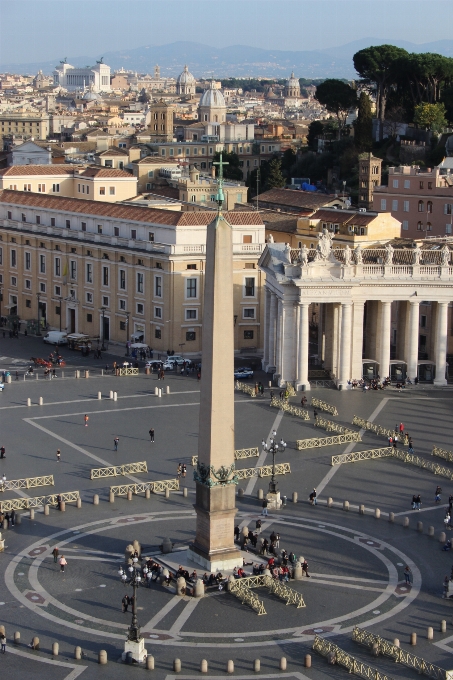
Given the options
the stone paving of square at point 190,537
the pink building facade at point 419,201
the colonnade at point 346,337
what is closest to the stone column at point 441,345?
the colonnade at point 346,337

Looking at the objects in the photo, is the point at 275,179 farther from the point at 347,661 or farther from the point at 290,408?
the point at 347,661

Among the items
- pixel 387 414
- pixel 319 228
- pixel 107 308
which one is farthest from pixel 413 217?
pixel 387 414

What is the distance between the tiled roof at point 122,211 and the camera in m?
83.0

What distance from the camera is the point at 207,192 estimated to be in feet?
349

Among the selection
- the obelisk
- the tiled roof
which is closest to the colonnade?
the tiled roof

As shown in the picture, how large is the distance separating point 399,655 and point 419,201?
2895 inches

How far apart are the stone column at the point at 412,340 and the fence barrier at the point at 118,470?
2389cm

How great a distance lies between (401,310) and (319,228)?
19.0m

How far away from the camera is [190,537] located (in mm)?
46938

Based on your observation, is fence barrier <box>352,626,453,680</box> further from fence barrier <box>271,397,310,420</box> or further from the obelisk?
fence barrier <box>271,397,310,420</box>

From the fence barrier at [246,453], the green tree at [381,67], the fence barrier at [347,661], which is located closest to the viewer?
the fence barrier at [347,661]

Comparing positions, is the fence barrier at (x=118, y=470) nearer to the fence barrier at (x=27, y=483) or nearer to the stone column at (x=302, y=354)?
the fence barrier at (x=27, y=483)

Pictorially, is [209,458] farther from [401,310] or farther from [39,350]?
[39,350]

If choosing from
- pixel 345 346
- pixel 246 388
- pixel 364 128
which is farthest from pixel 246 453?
pixel 364 128
